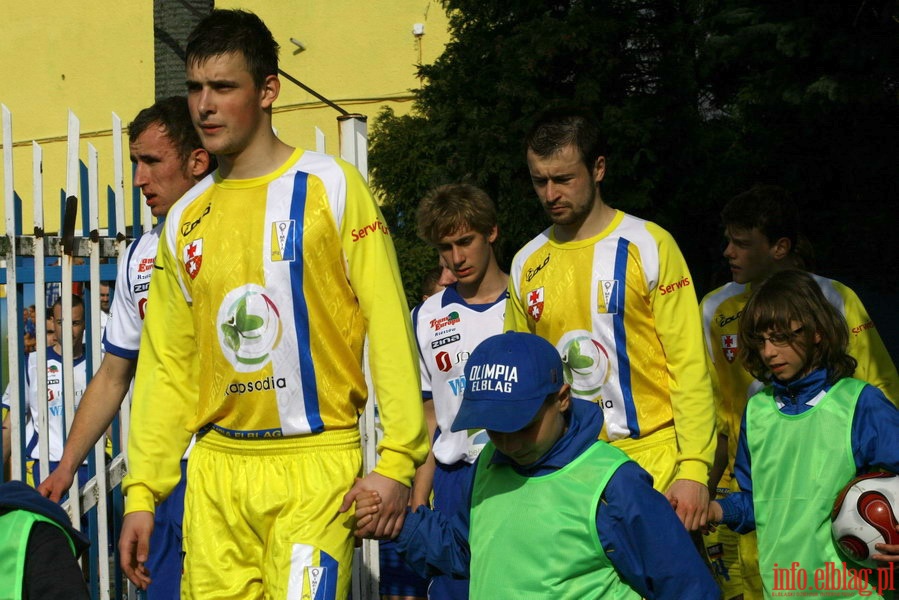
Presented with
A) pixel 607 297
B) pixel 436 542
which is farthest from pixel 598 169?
pixel 436 542

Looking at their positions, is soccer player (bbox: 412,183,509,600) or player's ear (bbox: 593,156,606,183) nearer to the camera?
player's ear (bbox: 593,156,606,183)

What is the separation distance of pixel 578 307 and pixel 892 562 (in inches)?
61.7

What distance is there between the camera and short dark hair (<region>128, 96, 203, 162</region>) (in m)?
5.27

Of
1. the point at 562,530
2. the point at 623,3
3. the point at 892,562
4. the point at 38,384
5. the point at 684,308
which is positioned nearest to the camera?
the point at 562,530

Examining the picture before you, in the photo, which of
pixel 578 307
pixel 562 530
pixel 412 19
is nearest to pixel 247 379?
pixel 562 530

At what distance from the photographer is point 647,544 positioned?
127 inches

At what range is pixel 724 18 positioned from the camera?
1100 centimetres

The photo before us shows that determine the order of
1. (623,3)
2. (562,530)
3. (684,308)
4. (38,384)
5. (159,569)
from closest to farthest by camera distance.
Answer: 1. (562,530)
2. (684,308)
3. (159,569)
4. (38,384)
5. (623,3)

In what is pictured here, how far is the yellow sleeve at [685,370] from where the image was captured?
15.1 ft

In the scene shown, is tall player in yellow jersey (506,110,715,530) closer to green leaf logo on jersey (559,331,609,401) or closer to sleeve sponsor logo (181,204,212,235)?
green leaf logo on jersey (559,331,609,401)

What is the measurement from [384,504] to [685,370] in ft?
5.79

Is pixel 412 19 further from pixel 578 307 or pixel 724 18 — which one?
pixel 578 307

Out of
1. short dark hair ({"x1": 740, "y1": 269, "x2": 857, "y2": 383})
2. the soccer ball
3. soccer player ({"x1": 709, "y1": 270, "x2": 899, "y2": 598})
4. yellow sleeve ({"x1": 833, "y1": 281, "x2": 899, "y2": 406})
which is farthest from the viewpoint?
yellow sleeve ({"x1": 833, "y1": 281, "x2": 899, "y2": 406})

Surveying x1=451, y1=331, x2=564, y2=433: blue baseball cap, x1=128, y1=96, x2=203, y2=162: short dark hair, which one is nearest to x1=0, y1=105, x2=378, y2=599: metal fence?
x1=128, y1=96, x2=203, y2=162: short dark hair
